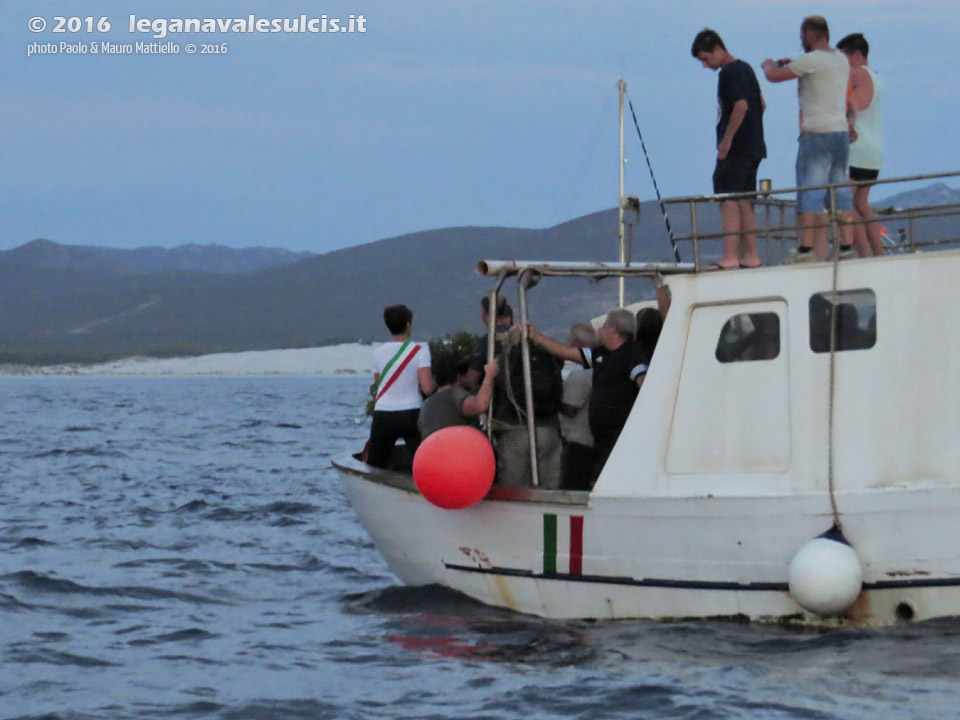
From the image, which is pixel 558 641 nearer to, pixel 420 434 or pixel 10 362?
pixel 420 434

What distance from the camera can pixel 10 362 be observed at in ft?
521

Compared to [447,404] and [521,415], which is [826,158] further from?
[447,404]

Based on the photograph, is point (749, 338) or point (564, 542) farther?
point (564, 542)

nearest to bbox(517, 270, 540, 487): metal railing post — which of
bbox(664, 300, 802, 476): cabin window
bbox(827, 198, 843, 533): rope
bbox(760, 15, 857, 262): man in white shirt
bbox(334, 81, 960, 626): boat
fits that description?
bbox(334, 81, 960, 626): boat

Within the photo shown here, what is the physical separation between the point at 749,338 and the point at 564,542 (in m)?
1.87

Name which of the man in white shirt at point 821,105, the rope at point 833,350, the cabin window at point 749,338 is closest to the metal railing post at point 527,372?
the cabin window at point 749,338

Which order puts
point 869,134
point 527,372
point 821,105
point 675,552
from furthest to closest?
point 869,134 → point 821,105 → point 527,372 → point 675,552

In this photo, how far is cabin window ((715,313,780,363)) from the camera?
31.6ft

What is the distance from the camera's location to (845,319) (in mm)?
9422

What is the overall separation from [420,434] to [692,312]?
280cm

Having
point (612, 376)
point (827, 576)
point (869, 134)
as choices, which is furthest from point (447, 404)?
point (869, 134)

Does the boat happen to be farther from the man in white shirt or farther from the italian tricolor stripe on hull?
the man in white shirt

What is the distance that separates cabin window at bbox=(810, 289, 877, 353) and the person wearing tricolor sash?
3.35 m

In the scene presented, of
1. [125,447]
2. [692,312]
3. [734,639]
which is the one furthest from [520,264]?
[125,447]
